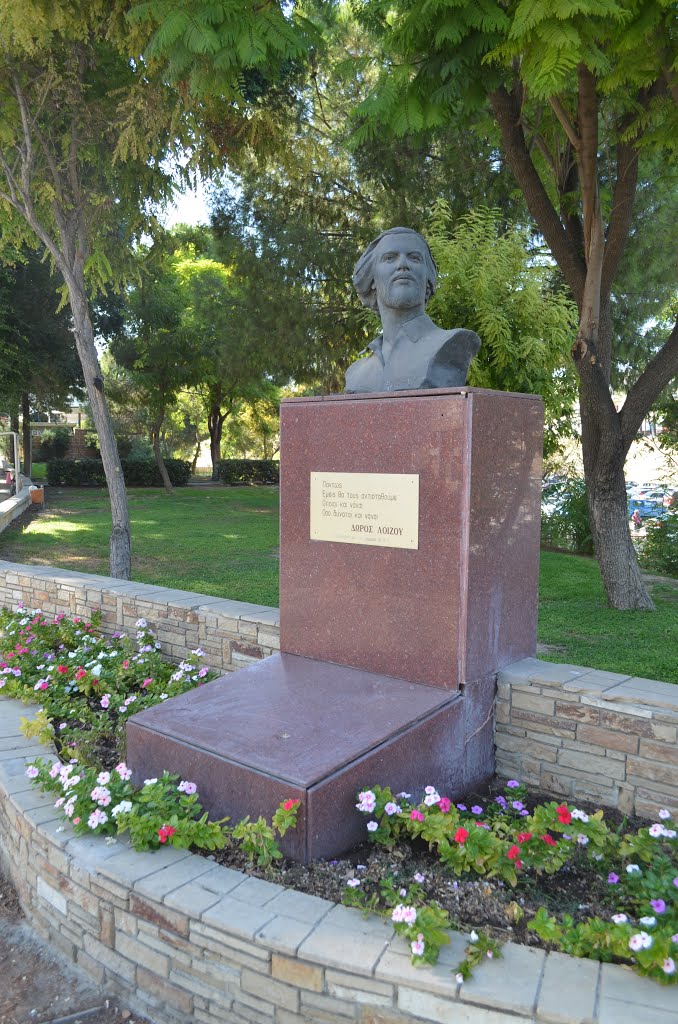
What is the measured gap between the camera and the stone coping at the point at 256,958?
5.76 feet

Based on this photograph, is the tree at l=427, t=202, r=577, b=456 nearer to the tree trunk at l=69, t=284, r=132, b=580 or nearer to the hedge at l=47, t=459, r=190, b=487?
the tree trunk at l=69, t=284, r=132, b=580

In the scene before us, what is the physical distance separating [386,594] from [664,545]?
21.9 feet

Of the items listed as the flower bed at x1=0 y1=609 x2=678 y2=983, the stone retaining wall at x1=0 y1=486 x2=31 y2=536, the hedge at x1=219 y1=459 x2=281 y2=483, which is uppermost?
the hedge at x1=219 y1=459 x2=281 y2=483

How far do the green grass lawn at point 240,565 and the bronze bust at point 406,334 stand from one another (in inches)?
94.0

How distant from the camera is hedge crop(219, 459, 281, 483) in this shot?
23.5 meters

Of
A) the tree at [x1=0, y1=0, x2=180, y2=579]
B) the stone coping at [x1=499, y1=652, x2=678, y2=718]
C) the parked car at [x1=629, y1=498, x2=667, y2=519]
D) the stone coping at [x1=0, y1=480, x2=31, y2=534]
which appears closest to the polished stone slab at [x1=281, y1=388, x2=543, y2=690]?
the stone coping at [x1=499, y1=652, x2=678, y2=718]

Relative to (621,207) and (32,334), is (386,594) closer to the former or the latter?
(621,207)

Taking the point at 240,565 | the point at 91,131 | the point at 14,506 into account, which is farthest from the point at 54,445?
the point at 91,131

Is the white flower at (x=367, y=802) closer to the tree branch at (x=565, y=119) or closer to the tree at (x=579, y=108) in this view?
the tree at (x=579, y=108)

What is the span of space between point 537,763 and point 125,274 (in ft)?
24.6

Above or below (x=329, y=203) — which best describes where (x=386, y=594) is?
below

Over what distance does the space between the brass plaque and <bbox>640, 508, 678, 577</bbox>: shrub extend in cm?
657

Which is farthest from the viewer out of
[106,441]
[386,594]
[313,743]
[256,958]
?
[106,441]

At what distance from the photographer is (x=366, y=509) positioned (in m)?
3.31
